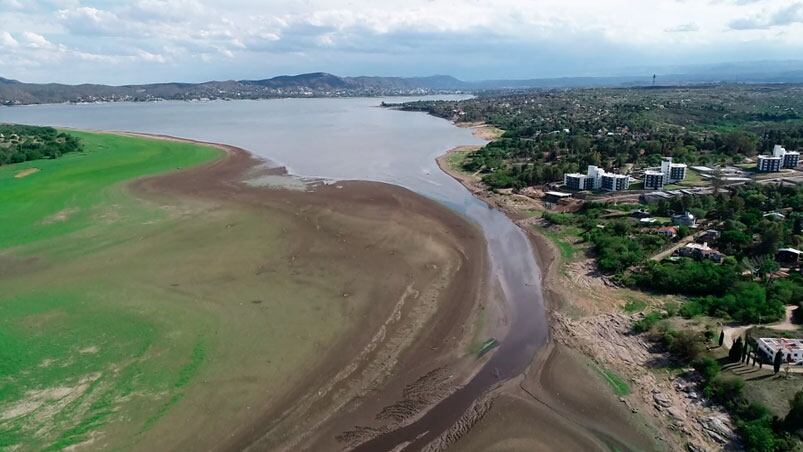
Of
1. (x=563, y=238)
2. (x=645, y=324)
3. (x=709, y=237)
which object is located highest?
(x=709, y=237)

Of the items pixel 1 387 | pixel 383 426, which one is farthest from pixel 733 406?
pixel 1 387

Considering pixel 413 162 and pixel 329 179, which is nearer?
pixel 329 179

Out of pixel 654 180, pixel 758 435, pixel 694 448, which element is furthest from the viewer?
pixel 654 180

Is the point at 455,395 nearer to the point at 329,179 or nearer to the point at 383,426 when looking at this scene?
the point at 383,426

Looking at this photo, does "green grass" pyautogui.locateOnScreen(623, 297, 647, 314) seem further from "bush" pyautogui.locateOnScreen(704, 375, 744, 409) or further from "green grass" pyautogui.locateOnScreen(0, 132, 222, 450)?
"green grass" pyautogui.locateOnScreen(0, 132, 222, 450)

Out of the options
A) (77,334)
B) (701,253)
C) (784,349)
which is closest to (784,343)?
(784,349)

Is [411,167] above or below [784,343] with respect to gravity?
above

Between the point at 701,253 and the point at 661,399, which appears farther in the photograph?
the point at 701,253

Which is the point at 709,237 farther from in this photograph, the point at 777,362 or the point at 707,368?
the point at 707,368
